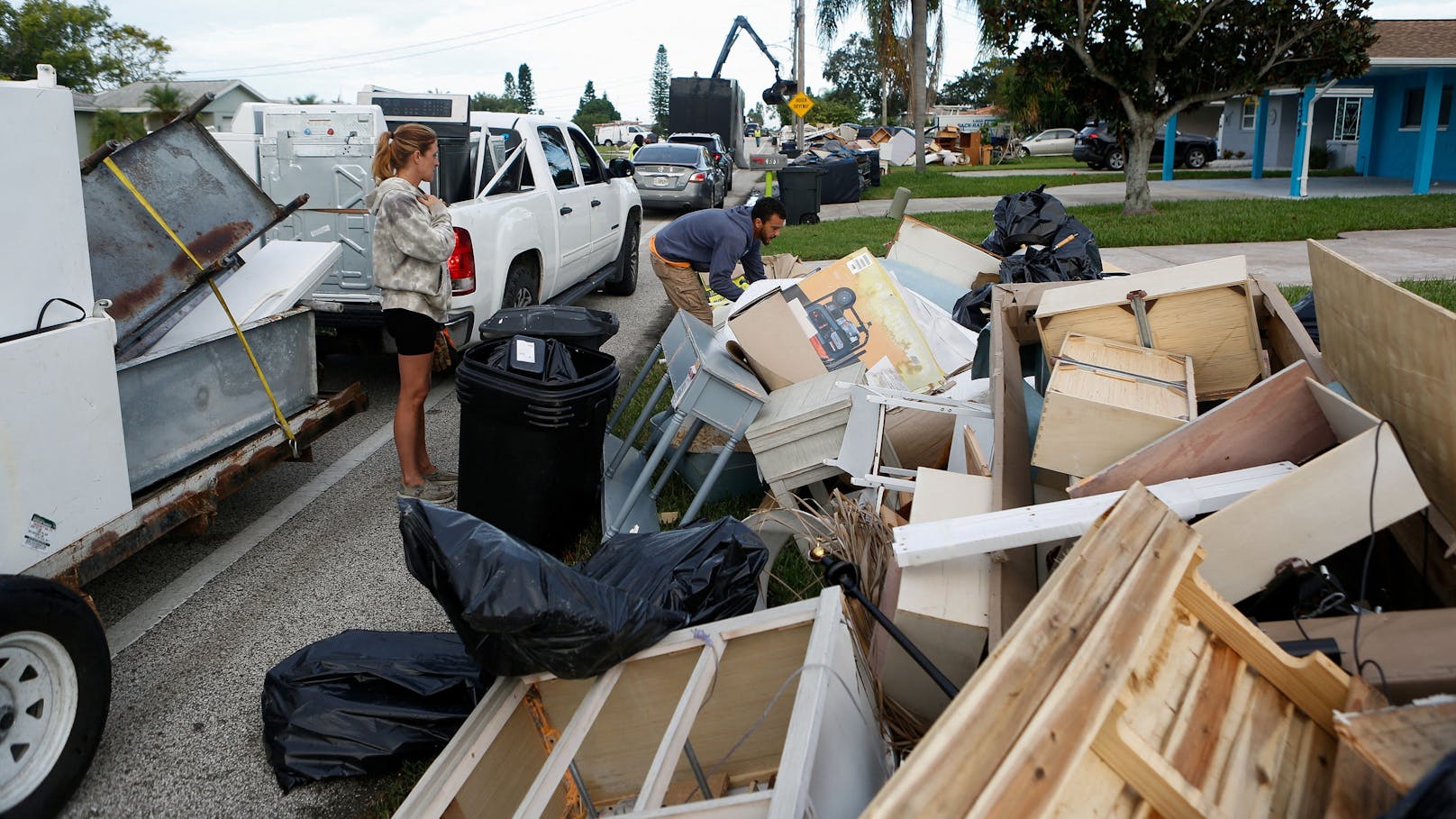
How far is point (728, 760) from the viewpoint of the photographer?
308 cm

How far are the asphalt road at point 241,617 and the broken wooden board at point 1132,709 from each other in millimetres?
2193

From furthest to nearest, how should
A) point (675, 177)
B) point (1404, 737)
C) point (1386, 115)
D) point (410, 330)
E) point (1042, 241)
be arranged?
1. point (1386, 115)
2. point (675, 177)
3. point (1042, 241)
4. point (410, 330)
5. point (1404, 737)

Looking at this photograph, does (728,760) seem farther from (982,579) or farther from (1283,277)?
(1283,277)

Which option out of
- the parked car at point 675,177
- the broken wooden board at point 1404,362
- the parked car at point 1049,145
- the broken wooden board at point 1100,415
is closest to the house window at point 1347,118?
the parked car at point 1049,145

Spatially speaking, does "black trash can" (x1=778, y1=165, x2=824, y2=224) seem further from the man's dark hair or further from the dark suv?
the dark suv

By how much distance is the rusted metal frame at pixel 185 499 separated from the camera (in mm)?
3232

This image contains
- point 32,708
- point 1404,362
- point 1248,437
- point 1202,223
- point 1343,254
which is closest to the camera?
point 32,708

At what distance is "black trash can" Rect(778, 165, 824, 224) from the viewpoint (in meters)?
18.2

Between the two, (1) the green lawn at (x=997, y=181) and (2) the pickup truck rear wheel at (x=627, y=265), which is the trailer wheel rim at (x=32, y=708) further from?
(1) the green lawn at (x=997, y=181)

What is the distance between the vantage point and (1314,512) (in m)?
2.75

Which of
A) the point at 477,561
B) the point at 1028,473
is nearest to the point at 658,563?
the point at 477,561

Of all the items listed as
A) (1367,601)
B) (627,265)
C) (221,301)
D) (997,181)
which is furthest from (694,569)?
(997,181)

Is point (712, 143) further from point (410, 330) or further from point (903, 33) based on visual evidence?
point (410, 330)

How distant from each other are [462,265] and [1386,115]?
2554 centimetres
